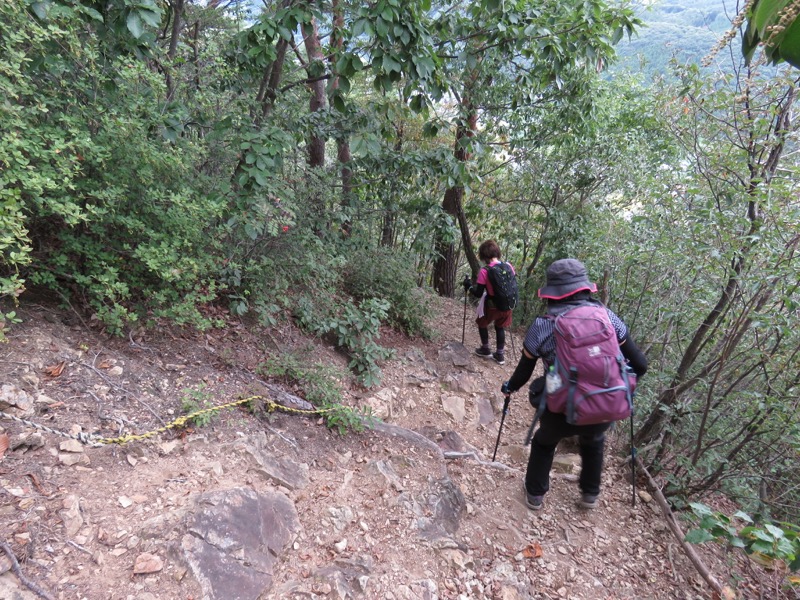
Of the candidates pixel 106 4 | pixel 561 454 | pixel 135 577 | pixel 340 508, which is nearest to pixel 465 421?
pixel 561 454

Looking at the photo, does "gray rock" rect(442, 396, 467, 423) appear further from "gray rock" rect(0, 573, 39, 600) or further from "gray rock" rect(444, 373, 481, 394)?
"gray rock" rect(0, 573, 39, 600)

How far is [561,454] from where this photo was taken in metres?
4.23

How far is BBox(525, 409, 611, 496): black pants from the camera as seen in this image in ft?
9.78

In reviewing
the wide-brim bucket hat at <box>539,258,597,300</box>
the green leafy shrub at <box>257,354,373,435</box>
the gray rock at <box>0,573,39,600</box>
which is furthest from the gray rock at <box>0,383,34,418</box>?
the wide-brim bucket hat at <box>539,258,597,300</box>

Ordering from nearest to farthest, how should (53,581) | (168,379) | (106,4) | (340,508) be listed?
(53,581) → (106,4) → (340,508) → (168,379)

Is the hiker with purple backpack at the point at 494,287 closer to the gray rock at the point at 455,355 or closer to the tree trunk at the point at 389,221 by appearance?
the gray rock at the point at 455,355

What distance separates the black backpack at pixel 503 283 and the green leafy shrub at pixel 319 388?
8.37 feet

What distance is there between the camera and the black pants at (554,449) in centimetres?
298

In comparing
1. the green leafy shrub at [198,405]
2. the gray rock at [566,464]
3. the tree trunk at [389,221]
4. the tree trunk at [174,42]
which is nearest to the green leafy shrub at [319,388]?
the green leafy shrub at [198,405]

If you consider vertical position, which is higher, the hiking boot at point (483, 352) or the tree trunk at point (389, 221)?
the tree trunk at point (389, 221)

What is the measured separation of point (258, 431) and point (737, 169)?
165 inches

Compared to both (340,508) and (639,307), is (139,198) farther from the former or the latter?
(639,307)

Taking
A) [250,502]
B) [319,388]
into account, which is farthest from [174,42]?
[250,502]

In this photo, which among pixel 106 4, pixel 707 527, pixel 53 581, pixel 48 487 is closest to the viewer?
A: pixel 53 581
